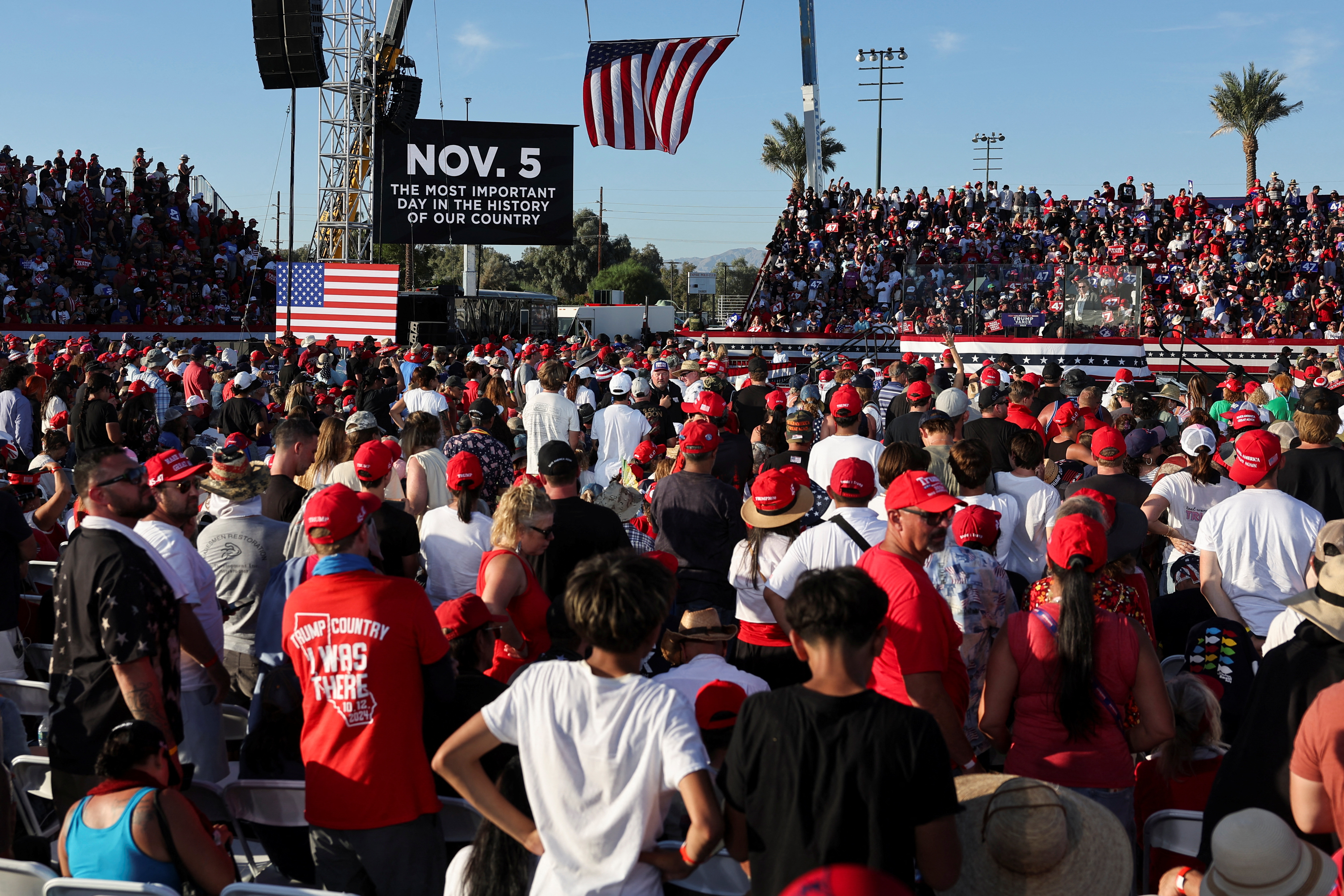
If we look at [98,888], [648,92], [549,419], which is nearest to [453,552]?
[98,888]

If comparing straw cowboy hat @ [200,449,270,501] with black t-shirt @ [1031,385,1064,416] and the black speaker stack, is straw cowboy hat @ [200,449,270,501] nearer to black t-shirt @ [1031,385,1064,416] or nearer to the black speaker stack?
black t-shirt @ [1031,385,1064,416]

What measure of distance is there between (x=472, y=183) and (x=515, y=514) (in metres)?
25.6

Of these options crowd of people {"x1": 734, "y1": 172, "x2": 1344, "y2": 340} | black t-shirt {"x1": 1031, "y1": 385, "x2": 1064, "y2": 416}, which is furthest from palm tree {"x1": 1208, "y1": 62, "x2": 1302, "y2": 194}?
black t-shirt {"x1": 1031, "y1": 385, "x2": 1064, "y2": 416}

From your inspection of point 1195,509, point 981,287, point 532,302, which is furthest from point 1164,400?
point 532,302

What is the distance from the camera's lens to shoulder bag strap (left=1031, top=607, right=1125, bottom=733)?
3305 millimetres

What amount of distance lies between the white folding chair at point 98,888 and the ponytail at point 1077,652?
2.54 m

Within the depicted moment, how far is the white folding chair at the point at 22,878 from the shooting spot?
3051 millimetres

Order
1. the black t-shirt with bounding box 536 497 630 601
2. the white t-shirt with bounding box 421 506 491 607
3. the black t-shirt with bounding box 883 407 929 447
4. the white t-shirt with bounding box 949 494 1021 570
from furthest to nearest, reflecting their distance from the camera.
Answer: the black t-shirt with bounding box 883 407 929 447 < the white t-shirt with bounding box 949 494 1021 570 < the black t-shirt with bounding box 536 497 630 601 < the white t-shirt with bounding box 421 506 491 607

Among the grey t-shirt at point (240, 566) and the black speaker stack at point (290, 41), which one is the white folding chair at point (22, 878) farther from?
the black speaker stack at point (290, 41)

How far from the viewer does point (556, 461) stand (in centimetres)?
534

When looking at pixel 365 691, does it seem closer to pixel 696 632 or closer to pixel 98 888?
pixel 98 888

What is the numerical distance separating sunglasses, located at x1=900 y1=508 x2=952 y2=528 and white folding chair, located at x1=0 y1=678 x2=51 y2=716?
3.52m

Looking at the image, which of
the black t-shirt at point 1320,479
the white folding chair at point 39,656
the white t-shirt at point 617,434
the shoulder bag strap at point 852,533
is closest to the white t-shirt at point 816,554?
the shoulder bag strap at point 852,533

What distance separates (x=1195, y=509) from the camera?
621 centimetres
